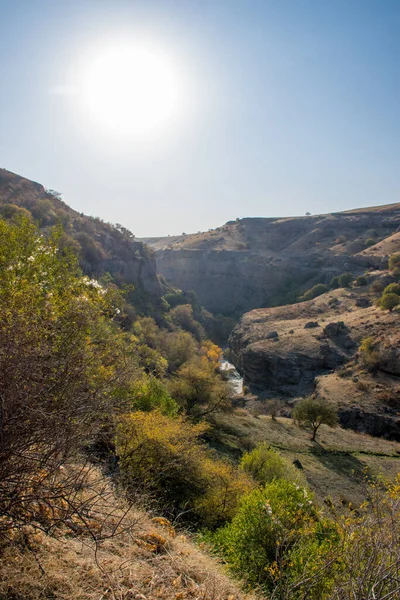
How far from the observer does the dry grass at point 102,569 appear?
3555 mm

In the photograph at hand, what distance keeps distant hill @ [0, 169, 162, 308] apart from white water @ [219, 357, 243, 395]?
20.4m

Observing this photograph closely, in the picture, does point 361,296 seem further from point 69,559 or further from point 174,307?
point 69,559

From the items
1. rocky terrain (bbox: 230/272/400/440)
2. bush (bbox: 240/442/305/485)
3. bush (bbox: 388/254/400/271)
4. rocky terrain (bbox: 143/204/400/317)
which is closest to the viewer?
bush (bbox: 240/442/305/485)

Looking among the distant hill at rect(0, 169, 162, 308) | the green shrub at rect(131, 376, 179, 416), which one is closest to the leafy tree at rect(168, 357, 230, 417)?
the green shrub at rect(131, 376, 179, 416)

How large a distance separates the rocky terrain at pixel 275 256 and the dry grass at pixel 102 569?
255ft

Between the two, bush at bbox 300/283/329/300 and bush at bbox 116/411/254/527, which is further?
bush at bbox 300/283/329/300

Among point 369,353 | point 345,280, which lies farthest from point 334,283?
point 369,353

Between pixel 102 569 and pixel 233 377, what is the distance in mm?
54556

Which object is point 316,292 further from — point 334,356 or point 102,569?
point 102,569

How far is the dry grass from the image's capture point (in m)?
3.55

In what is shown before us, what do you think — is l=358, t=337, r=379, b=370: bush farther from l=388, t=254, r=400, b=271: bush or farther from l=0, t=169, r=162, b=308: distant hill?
l=0, t=169, r=162, b=308: distant hill

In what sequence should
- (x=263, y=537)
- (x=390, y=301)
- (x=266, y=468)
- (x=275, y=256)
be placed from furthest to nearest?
1. (x=275, y=256)
2. (x=390, y=301)
3. (x=266, y=468)
4. (x=263, y=537)

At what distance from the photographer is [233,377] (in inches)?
2232

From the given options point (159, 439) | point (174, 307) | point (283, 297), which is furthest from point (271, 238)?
point (159, 439)
